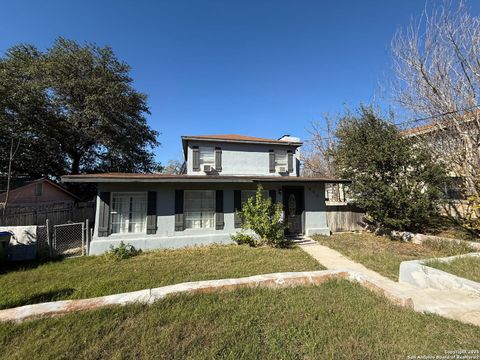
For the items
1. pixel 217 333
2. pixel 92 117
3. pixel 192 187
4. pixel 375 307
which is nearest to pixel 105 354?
pixel 217 333

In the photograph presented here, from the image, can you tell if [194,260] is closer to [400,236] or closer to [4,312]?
[4,312]

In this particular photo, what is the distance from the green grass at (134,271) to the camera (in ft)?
15.5


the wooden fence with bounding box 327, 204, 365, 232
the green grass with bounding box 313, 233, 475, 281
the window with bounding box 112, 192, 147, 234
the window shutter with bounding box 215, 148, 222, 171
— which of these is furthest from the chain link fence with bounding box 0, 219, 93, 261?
the wooden fence with bounding box 327, 204, 365, 232

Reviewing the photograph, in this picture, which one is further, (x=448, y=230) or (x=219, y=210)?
(x=448, y=230)

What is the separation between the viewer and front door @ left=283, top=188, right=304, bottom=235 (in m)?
10.9

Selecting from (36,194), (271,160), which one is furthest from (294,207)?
(36,194)

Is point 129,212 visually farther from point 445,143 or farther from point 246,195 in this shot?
point 445,143

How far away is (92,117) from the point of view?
17.3 meters

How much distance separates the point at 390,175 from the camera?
10375 millimetres

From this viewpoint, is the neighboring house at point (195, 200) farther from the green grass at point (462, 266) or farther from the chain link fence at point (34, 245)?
the green grass at point (462, 266)

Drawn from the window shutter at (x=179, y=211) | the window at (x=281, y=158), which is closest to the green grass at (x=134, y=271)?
the window shutter at (x=179, y=211)

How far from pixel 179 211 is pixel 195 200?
822 millimetres

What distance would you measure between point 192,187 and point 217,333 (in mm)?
6827

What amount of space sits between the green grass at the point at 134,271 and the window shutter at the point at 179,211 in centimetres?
105
